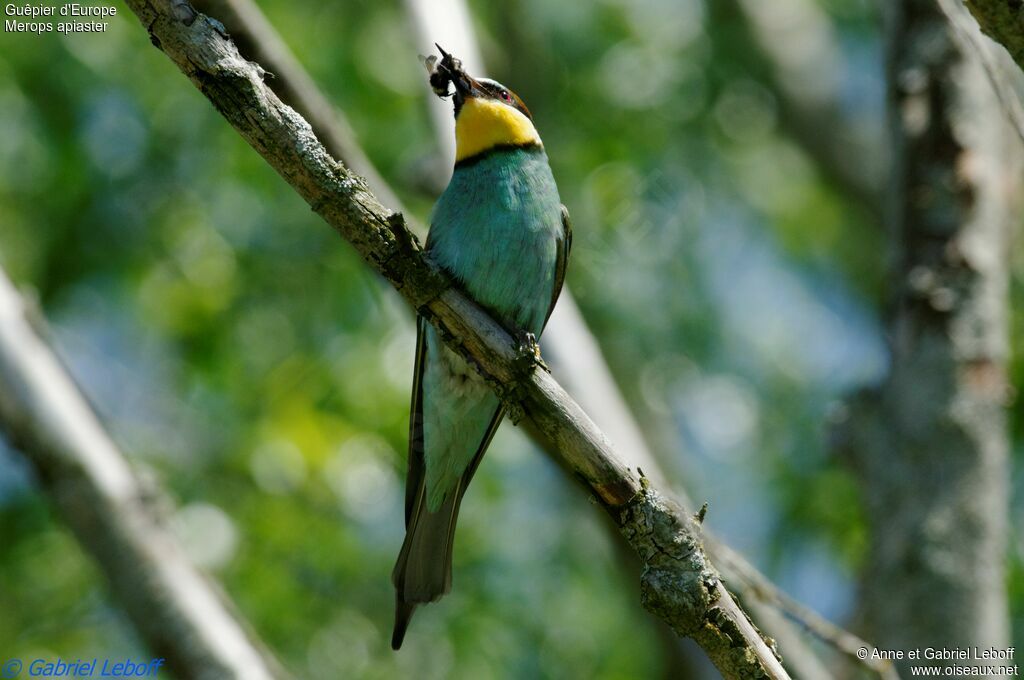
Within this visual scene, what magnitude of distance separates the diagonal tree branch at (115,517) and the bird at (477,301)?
665mm

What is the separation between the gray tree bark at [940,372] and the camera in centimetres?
397

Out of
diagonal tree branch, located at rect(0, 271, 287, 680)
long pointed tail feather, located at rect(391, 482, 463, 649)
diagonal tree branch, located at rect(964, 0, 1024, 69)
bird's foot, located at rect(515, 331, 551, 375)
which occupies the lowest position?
diagonal tree branch, located at rect(0, 271, 287, 680)

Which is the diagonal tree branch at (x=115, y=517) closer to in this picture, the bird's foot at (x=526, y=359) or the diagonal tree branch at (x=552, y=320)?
the diagonal tree branch at (x=552, y=320)

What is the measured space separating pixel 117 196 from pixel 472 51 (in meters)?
3.13

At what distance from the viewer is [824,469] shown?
6648mm

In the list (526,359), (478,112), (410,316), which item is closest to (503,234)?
(478,112)

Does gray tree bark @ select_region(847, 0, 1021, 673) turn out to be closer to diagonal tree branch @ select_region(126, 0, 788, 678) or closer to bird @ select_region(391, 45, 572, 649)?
bird @ select_region(391, 45, 572, 649)

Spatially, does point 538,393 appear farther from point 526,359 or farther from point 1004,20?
point 1004,20

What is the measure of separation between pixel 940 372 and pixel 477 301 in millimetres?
1889

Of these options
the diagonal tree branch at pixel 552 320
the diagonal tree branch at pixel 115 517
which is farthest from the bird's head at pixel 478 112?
the diagonal tree branch at pixel 115 517

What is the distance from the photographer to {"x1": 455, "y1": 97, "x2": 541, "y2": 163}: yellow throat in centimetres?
434

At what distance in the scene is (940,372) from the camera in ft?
A: 13.7

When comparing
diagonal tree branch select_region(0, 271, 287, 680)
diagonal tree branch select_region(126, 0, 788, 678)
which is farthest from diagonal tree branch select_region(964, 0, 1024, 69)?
diagonal tree branch select_region(0, 271, 287, 680)

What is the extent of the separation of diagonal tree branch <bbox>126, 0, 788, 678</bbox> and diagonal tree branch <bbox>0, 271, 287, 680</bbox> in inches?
65.4
